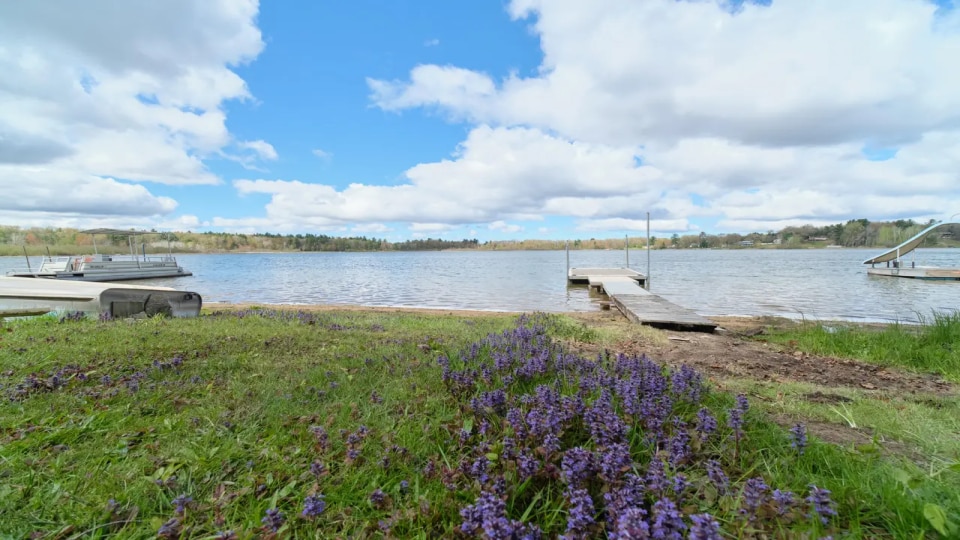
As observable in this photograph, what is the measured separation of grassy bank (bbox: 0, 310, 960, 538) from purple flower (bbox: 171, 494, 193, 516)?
0.05ft

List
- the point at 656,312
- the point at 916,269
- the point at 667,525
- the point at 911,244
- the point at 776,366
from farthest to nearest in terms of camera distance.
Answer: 1. the point at 911,244
2. the point at 916,269
3. the point at 656,312
4. the point at 776,366
5. the point at 667,525

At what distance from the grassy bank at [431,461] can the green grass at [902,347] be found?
4704 mm

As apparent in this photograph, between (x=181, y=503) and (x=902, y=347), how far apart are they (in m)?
9.96

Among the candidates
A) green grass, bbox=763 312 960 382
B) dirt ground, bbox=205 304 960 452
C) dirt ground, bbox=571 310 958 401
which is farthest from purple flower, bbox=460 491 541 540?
green grass, bbox=763 312 960 382

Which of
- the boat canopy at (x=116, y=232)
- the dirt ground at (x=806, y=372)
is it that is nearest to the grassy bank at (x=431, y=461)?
the dirt ground at (x=806, y=372)

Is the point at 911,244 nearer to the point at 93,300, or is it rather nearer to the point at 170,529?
the point at 170,529

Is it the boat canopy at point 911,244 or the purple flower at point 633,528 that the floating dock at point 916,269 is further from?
the purple flower at point 633,528

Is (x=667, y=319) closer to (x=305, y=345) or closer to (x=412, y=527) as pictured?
(x=305, y=345)

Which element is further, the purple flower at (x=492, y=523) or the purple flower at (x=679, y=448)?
the purple flower at (x=679, y=448)

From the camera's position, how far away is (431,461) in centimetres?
230

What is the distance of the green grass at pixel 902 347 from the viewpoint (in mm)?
6219

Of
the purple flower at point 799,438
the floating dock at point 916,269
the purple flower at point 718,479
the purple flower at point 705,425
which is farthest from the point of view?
the floating dock at point 916,269

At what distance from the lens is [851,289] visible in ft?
79.2

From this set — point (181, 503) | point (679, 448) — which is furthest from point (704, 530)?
point (181, 503)
